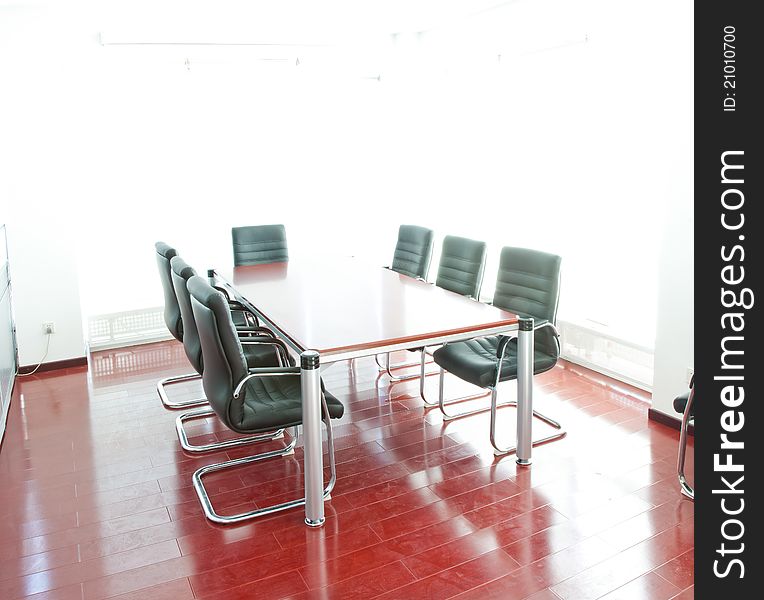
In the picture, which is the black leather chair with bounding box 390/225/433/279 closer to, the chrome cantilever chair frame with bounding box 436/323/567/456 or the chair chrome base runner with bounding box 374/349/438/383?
the chair chrome base runner with bounding box 374/349/438/383

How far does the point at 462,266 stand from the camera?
15.8ft

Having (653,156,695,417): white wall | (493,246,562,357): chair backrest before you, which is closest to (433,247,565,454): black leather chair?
(493,246,562,357): chair backrest

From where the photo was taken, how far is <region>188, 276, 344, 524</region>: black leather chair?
313 centimetres

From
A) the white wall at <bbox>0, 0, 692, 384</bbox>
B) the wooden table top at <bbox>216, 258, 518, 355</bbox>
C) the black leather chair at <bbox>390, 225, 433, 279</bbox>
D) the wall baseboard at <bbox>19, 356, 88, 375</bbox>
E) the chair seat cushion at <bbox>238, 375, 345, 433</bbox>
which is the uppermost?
the white wall at <bbox>0, 0, 692, 384</bbox>

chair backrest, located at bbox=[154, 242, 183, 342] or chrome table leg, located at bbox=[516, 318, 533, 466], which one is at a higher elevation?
chair backrest, located at bbox=[154, 242, 183, 342]

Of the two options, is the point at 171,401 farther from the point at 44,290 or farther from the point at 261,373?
the point at 261,373

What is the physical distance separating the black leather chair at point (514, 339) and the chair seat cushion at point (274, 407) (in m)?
0.88

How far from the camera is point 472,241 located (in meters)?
4.76

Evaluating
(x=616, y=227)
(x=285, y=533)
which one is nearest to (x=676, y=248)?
(x=616, y=227)

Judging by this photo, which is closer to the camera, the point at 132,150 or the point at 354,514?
the point at 354,514

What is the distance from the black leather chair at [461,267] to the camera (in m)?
4.69
